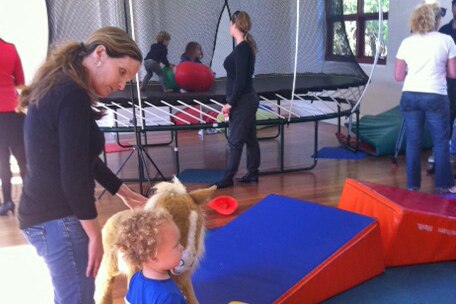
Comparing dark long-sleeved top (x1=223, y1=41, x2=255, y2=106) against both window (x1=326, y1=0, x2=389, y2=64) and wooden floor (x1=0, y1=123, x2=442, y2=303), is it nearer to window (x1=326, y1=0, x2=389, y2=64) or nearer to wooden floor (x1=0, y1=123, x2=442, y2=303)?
wooden floor (x1=0, y1=123, x2=442, y2=303)

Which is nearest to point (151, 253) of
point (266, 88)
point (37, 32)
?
point (266, 88)

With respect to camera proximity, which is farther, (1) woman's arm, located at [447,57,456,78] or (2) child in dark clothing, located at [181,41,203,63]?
(2) child in dark clothing, located at [181,41,203,63]

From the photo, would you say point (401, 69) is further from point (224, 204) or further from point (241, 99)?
point (224, 204)

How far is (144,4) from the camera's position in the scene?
5.22m

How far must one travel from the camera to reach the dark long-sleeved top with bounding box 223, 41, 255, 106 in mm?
3715

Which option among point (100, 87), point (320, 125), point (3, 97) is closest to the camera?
point (100, 87)

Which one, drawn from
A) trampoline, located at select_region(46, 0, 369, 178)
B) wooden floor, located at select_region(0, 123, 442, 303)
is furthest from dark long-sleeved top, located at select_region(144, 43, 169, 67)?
wooden floor, located at select_region(0, 123, 442, 303)

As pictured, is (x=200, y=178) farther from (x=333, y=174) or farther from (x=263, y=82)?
(x=263, y=82)

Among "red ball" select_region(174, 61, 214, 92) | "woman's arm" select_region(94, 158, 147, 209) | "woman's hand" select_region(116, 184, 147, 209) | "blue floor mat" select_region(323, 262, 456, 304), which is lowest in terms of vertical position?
"blue floor mat" select_region(323, 262, 456, 304)

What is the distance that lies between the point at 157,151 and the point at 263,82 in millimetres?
1428

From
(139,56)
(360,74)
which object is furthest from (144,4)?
(139,56)

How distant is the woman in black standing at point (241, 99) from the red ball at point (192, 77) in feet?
2.76

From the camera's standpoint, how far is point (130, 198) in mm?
1735

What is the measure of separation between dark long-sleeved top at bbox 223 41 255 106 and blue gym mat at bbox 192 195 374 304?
1290mm
